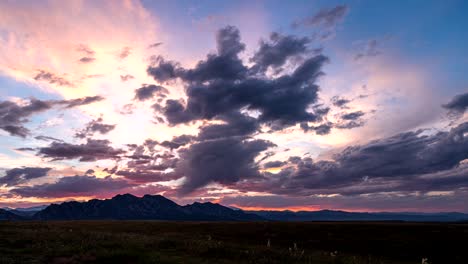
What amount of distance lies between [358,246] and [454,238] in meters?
27.9

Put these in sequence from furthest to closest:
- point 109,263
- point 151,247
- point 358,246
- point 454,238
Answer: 1. point 454,238
2. point 358,246
3. point 151,247
4. point 109,263

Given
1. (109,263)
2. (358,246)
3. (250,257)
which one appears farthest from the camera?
(358,246)

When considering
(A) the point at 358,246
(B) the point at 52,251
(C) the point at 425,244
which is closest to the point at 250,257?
(B) the point at 52,251

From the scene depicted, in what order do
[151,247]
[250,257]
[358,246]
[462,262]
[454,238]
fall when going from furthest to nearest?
[454,238] → [358,246] → [462,262] → [151,247] → [250,257]

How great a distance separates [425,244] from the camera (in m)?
70.2

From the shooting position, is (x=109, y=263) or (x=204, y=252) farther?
(x=204, y=252)

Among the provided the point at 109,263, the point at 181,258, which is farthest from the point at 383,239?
the point at 109,263

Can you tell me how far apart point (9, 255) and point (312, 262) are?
78.4 ft

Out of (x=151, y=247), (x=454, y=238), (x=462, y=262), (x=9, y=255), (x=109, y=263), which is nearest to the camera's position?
A: (x=109, y=263)

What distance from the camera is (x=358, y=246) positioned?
67938 mm

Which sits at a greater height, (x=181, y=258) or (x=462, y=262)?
(x=181, y=258)

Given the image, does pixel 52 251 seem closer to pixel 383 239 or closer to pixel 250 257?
pixel 250 257

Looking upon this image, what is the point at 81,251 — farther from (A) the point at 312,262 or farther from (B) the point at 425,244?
(B) the point at 425,244

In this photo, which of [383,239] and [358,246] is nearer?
[358,246]
